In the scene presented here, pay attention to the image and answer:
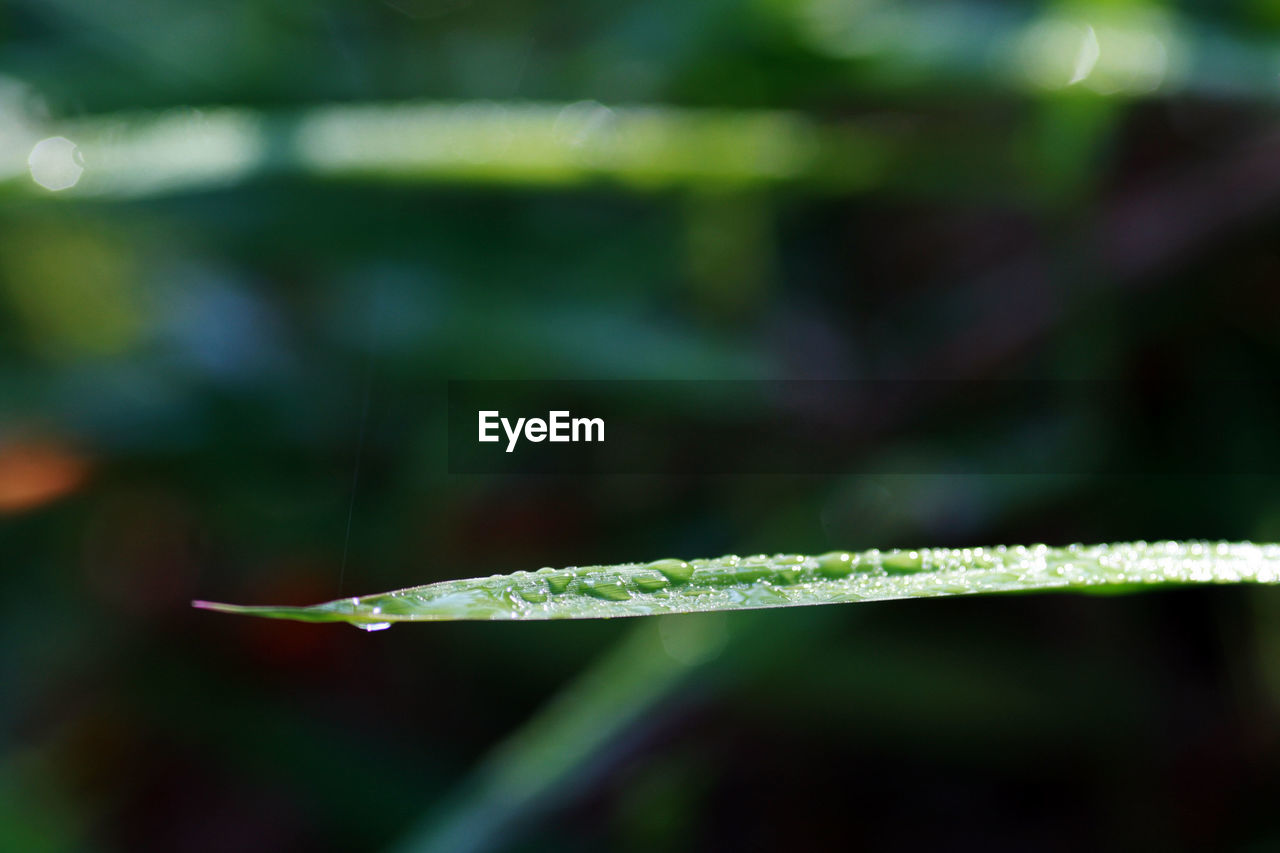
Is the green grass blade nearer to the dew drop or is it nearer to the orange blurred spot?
the dew drop

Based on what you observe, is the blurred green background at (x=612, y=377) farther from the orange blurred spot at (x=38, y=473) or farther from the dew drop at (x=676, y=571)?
the dew drop at (x=676, y=571)

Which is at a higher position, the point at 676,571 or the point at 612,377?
the point at 612,377

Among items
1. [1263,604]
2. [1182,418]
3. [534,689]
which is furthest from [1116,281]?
[534,689]

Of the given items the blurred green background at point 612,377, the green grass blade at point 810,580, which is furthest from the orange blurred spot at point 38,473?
the green grass blade at point 810,580

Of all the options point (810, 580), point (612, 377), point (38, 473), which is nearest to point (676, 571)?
point (810, 580)

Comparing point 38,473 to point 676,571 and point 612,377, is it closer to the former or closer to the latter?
point 612,377

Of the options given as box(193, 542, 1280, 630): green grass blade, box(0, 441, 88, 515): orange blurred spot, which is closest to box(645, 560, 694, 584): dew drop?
box(193, 542, 1280, 630): green grass blade

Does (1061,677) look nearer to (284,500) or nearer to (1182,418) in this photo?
(1182,418)
